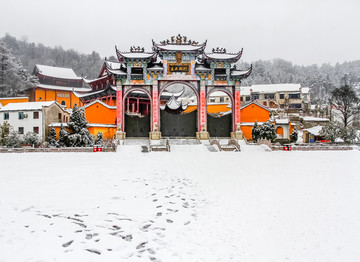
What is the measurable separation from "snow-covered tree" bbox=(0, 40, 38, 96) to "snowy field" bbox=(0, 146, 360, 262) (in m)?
43.3

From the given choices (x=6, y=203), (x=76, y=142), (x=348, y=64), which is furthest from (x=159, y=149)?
(x=348, y=64)

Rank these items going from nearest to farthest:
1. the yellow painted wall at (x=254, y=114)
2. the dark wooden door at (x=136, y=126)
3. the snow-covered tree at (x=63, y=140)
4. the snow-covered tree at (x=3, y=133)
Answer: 1. the snow-covered tree at (x=63, y=140)
2. the snow-covered tree at (x=3, y=133)
3. the dark wooden door at (x=136, y=126)
4. the yellow painted wall at (x=254, y=114)

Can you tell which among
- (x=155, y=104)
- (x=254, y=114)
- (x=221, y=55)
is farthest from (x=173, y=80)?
(x=254, y=114)

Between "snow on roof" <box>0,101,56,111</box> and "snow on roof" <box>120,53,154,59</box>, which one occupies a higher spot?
"snow on roof" <box>120,53,154,59</box>

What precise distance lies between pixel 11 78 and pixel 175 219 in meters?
51.3

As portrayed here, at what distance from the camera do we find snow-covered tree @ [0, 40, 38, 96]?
4544 centimetres

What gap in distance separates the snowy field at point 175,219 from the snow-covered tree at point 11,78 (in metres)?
43.3

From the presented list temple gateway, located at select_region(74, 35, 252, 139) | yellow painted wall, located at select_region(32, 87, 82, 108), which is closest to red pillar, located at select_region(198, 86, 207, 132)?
temple gateway, located at select_region(74, 35, 252, 139)

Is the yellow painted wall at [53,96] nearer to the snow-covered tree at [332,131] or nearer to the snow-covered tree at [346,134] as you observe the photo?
the snow-covered tree at [332,131]

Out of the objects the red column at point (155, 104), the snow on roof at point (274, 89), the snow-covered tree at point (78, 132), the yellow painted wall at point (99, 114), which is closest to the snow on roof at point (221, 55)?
the red column at point (155, 104)

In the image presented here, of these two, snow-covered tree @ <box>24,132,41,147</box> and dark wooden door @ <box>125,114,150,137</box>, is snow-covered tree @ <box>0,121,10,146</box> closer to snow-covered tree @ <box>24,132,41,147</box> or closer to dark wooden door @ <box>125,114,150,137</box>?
snow-covered tree @ <box>24,132,41,147</box>

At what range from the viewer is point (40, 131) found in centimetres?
3019

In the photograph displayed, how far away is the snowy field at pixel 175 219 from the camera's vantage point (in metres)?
4.31

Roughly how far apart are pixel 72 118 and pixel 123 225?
67.1ft
